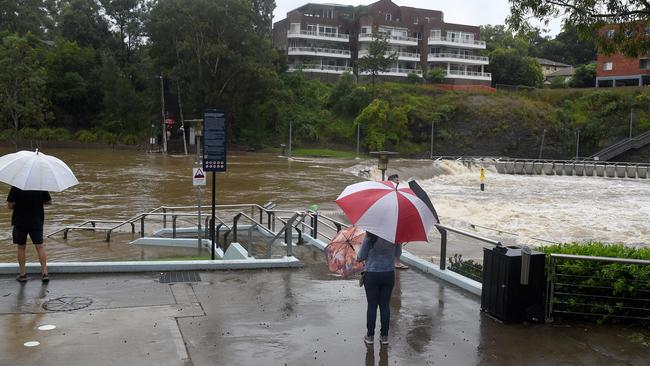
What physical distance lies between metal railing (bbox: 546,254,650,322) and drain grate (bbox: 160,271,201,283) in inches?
203

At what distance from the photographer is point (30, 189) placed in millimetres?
8414

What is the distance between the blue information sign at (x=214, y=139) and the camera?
34.4 ft

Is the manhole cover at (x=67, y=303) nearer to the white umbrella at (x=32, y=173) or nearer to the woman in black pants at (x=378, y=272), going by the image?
the white umbrella at (x=32, y=173)

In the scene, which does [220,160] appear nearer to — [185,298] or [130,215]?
[185,298]

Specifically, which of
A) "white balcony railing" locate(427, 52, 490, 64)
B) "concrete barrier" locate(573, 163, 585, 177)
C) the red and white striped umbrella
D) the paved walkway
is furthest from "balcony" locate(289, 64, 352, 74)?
the red and white striped umbrella

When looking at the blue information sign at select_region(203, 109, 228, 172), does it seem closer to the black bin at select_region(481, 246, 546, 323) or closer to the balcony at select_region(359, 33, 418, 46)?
the black bin at select_region(481, 246, 546, 323)

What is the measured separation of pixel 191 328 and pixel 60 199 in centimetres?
2570

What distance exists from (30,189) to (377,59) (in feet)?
258

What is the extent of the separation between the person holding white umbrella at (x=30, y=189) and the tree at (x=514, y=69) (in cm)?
9354

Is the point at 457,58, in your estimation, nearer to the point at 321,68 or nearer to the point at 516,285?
the point at 321,68

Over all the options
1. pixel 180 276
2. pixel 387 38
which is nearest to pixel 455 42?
pixel 387 38

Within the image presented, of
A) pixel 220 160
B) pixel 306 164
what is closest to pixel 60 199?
pixel 220 160

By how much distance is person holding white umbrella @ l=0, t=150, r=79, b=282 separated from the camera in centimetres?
847

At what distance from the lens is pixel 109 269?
9.57 metres
